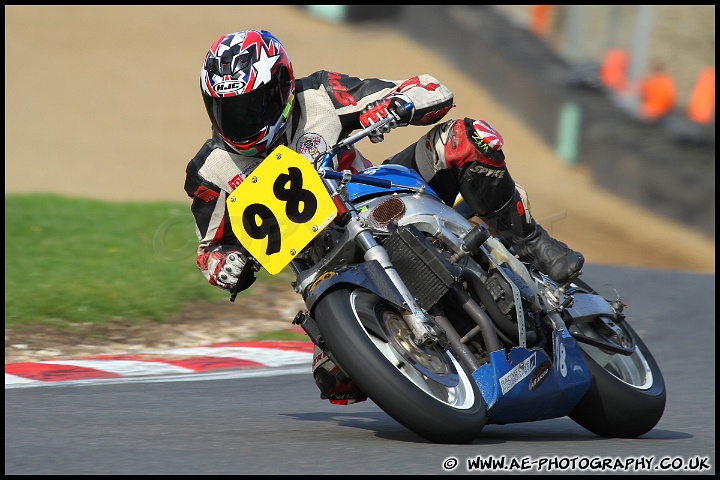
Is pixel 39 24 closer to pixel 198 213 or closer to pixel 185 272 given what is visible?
pixel 185 272

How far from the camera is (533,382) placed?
4453 millimetres

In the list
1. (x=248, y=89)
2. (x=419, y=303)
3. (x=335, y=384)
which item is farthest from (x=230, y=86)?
(x=335, y=384)

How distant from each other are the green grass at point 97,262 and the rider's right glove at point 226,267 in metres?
2.97

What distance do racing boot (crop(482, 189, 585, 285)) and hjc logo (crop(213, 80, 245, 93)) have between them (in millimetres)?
1210

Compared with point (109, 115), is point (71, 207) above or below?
below

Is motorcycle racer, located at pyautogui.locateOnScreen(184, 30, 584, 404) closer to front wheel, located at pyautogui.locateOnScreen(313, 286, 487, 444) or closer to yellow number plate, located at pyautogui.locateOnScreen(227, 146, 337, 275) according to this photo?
yellow number plate, located at pyautogui.locateOnScreen(227, 146, 337, 275)

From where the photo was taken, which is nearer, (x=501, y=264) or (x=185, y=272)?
(x=501, y=264)

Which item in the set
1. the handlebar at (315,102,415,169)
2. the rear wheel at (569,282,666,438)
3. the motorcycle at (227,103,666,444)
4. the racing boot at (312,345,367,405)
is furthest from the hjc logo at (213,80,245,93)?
the rear wheel at (569,282,666,438)

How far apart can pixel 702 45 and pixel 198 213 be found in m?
15.0

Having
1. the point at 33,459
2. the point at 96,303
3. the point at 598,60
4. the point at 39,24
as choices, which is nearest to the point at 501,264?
the point at 33,459

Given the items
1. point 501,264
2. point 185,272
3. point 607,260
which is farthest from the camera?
point 607,260

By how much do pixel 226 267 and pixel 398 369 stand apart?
95 centimetres

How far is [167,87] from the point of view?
19797 mm

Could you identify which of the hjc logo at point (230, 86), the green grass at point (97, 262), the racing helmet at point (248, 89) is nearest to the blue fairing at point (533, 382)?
the racing helmet at point (248, 89)
